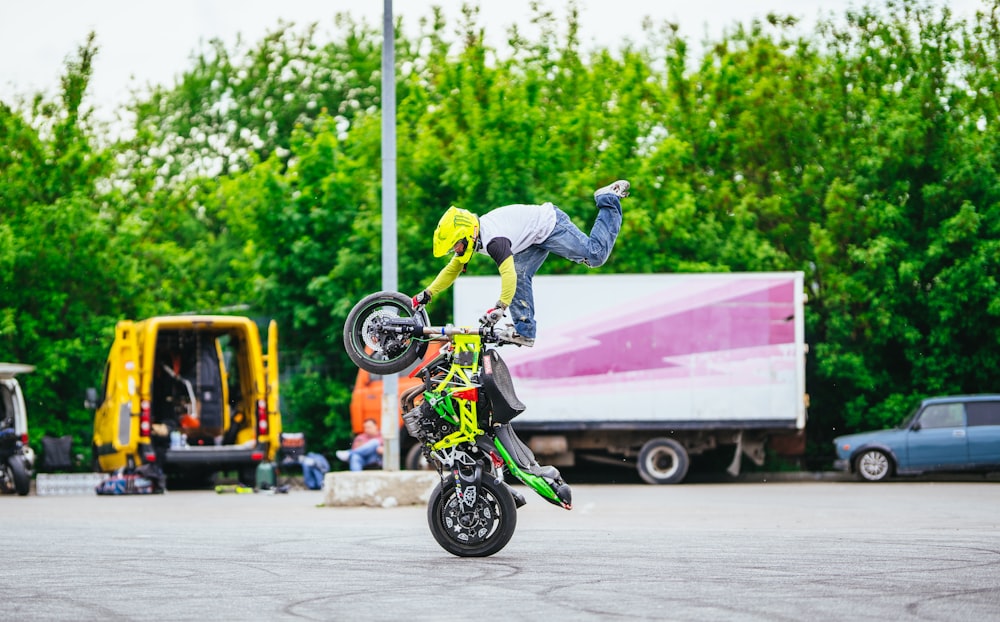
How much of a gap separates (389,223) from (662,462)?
8418mm

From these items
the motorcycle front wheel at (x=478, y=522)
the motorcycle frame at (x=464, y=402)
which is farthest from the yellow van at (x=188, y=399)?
the motorcycle front wheel at (x=478, y=522)

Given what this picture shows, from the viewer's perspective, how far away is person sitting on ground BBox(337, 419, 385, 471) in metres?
22.1

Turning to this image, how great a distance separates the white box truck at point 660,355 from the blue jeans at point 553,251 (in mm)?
12276

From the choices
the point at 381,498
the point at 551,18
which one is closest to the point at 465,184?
the point at 551,18

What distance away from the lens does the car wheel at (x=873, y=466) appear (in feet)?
74.5

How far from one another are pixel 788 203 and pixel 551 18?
26.6 feet

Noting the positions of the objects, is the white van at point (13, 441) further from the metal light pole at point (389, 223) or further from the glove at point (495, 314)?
the glove at point (495, 314)

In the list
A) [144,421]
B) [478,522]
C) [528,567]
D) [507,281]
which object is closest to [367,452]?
[144,421]

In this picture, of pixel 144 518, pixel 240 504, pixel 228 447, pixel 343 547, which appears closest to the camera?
pixel 343 547

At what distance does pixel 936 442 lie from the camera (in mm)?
22203

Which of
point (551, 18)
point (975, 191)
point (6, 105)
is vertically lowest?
point (975, 191)

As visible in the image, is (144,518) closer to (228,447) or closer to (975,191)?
(228,447)

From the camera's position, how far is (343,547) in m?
10.2

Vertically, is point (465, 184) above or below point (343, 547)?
above
